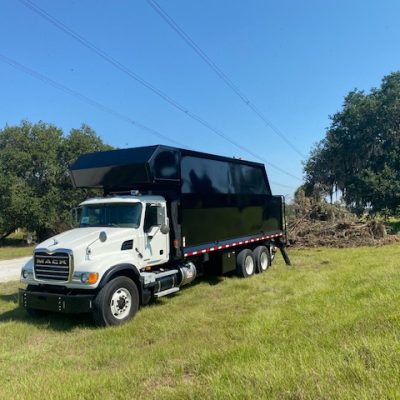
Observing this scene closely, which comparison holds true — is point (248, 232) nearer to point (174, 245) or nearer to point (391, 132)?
point (174, 245)

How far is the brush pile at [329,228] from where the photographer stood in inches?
801

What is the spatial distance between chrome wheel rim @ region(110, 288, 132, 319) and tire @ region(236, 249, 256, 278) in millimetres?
4856

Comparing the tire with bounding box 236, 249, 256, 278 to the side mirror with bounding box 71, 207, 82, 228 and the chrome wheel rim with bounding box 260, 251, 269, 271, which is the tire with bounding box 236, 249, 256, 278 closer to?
the chrome wheel rim with bounding box 260, 251, 269, 271

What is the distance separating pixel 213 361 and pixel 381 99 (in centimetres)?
3664

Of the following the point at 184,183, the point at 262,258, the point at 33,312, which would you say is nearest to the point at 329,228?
the point at 262,258

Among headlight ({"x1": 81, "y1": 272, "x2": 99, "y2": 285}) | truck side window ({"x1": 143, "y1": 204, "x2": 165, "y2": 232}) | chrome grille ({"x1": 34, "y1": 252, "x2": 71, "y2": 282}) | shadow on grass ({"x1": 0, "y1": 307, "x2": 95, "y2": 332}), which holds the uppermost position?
truck side window ({"x1": 143, "y1": 204, "x2": 165, "y2": 232})

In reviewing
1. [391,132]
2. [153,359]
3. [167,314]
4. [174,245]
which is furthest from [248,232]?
[391,132]

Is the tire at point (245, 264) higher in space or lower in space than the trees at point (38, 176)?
lower

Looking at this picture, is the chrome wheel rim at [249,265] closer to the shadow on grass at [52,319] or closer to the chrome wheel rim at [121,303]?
the chrome wheel rim at [121,303]

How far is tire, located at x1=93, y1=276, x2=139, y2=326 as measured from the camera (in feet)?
24.9

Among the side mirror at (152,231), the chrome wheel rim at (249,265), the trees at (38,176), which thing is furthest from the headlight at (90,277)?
the trees at (38,176)

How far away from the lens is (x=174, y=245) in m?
9.75

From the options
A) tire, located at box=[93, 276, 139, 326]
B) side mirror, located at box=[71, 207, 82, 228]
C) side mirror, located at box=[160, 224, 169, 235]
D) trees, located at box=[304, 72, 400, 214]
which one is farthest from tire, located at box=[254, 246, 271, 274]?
trees, located at box=[304, 72, 400, 214]

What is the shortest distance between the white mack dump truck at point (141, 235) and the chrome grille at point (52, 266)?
19mm
